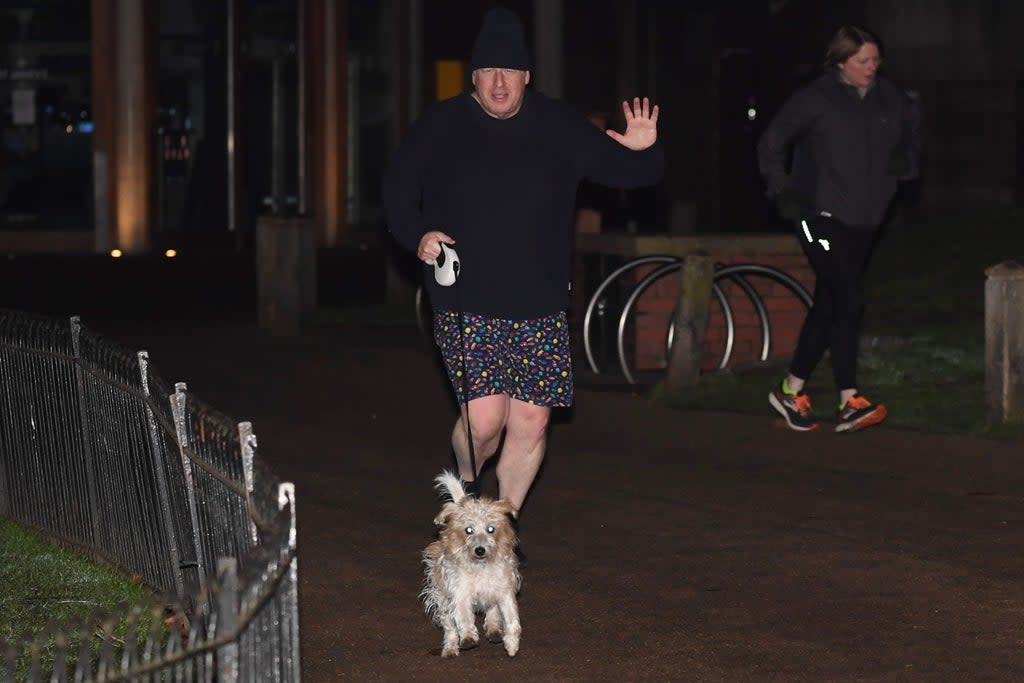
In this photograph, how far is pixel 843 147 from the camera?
10.7 meters

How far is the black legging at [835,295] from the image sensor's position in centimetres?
1075

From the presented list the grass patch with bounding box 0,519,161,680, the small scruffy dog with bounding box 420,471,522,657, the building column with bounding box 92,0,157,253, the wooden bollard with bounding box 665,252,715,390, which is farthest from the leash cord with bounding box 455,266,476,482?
the building column with bounding box 92,0,157,253

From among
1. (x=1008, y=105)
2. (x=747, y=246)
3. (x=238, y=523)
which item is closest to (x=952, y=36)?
(x=1008, y=105)

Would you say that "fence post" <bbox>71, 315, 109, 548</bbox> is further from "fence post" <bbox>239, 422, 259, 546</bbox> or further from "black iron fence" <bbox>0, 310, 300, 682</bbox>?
"fence post" <bbox>239, 422, 259, 546</bbox>

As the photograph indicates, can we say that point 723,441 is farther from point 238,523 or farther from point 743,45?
point 743,45

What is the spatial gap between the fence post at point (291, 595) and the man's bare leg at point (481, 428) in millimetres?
2905

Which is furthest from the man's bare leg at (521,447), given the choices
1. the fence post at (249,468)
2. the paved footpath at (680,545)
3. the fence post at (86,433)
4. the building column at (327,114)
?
the building column at (327,114)

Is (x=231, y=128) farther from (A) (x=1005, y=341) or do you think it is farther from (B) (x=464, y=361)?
(B) (x=464, y=361)

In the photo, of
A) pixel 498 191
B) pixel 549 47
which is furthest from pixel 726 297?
pixel 498 191

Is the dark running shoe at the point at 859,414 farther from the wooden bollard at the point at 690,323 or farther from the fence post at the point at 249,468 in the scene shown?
the fence post at the point at 249,468

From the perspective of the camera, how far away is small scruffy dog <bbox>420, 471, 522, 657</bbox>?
628 cm

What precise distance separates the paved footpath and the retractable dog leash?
0.67 metres

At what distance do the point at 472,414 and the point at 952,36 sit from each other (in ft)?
58.7

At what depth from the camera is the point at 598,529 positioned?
8.64 metres
